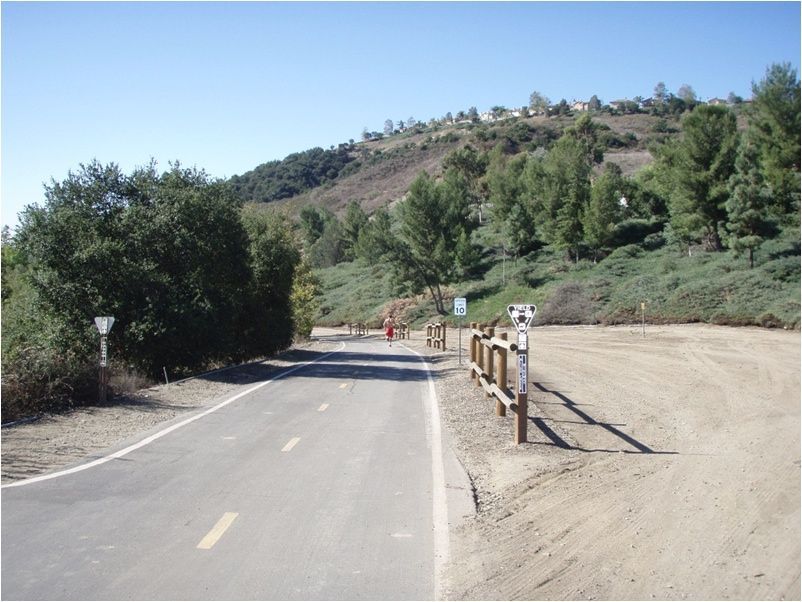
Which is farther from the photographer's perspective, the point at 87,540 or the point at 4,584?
the point at 87,540

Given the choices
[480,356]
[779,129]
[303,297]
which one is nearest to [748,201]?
[779,129]

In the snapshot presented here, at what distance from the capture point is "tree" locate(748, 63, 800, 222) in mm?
44250

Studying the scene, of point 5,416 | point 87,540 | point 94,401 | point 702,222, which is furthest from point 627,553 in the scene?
point 702,222

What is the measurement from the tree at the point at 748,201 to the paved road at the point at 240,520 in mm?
41414

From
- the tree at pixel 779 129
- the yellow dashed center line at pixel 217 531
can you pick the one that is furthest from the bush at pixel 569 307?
the yellow dashed center line at pixel 217 531

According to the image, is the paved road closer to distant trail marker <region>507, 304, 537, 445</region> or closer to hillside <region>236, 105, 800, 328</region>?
distant trail marker <region>507, 304, 537, 445</region>

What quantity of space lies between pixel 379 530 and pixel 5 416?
8793mm

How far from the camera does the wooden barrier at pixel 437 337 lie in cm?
3853

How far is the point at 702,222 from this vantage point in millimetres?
53781

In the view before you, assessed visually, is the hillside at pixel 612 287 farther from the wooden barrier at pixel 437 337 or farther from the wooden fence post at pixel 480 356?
the wooden fence post at pixel 480 356

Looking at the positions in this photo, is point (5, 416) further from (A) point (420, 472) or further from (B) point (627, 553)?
(B) point (627, 553)

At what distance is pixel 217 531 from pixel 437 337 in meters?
33.4

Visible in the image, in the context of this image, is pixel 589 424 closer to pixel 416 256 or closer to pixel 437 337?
pixel 437 337

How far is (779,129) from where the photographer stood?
148ft
